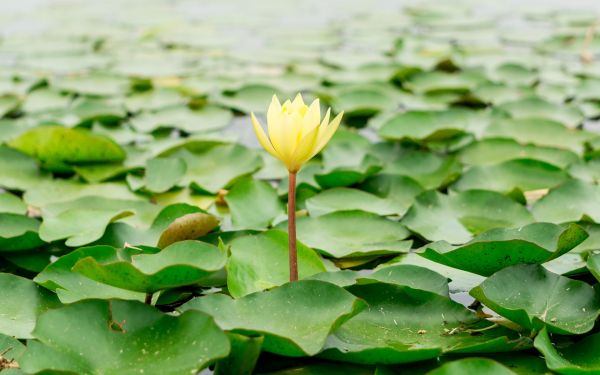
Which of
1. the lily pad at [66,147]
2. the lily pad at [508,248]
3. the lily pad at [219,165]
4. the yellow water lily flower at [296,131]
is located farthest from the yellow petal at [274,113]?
the lily pad at [66,147]

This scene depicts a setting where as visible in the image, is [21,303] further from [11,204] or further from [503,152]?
[503,152]

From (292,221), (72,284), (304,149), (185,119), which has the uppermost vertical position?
(304,149)

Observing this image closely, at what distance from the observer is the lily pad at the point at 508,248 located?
115cm

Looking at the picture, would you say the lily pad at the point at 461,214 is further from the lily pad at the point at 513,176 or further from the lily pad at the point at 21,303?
the lily pad at the point at 21,303

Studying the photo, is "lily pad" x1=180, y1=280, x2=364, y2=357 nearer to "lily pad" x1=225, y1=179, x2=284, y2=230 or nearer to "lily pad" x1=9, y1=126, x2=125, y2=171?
"lily pad" x1=225, y1=179, x2=284, y2=230

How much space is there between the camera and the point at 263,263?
1.32 metres

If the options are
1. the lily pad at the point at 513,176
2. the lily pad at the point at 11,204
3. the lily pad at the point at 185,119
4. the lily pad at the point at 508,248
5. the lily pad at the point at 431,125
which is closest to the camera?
the lily pad at the point at 508,248

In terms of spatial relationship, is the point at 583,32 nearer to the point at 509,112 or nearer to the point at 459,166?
the point at 509,112

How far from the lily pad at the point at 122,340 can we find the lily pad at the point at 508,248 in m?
0.41

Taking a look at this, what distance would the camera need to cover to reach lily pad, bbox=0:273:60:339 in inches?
45.1

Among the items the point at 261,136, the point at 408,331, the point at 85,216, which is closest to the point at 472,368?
the point at 408,331

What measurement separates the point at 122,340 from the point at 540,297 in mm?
642

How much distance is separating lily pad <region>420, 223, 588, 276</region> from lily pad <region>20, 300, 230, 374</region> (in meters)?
0.41

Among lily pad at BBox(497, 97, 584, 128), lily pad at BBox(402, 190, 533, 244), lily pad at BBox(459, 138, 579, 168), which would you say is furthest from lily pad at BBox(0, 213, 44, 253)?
lily pad at BBox(497, 97, 584, 128)
